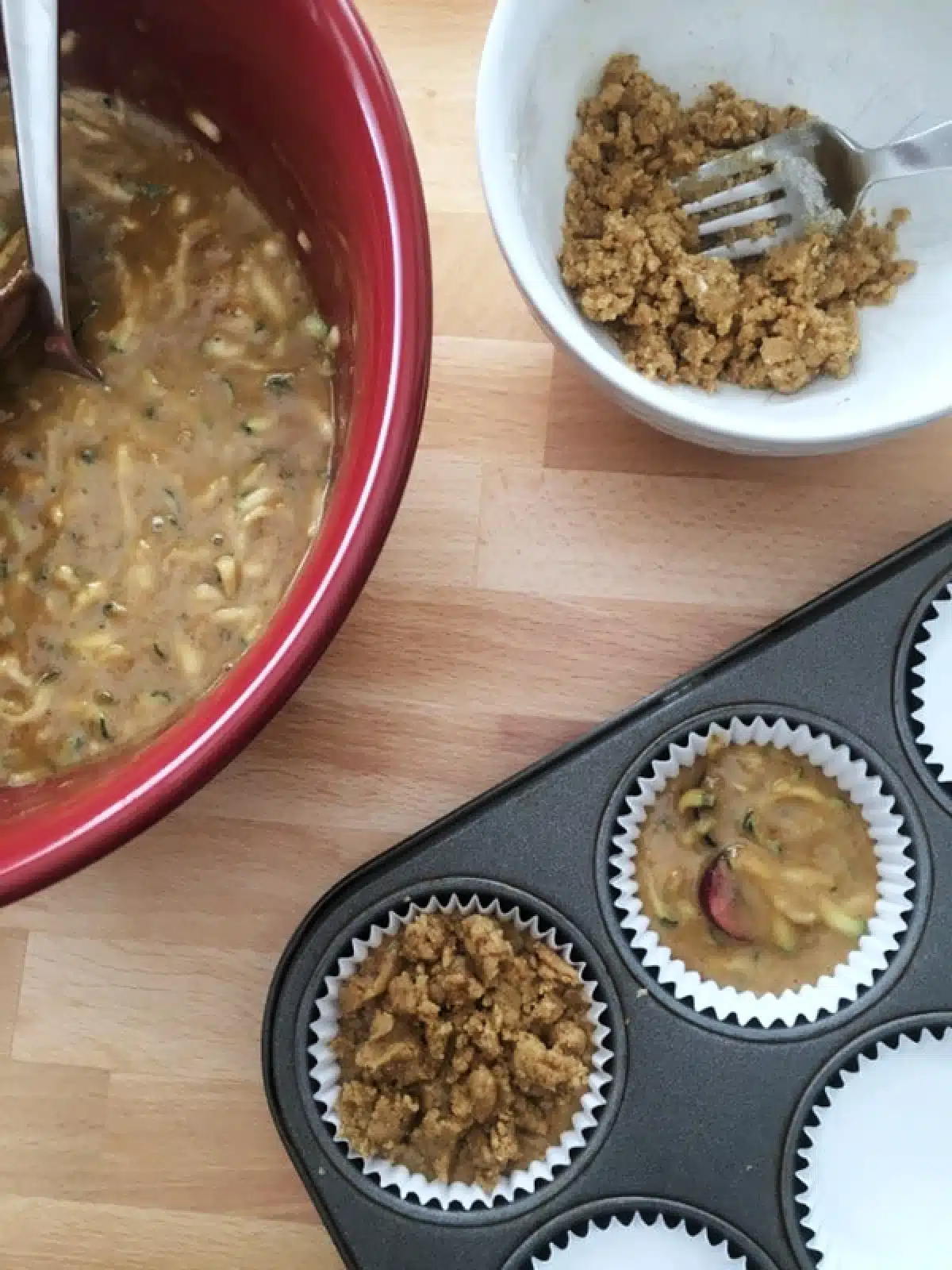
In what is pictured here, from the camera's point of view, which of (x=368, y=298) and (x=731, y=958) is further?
(x=731, y=958)

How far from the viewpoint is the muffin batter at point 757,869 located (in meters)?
1.26

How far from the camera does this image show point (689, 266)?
44.7 inches

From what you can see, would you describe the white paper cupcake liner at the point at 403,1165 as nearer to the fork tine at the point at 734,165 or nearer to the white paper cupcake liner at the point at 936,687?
the white paper cupcake liner at the point at 936,687

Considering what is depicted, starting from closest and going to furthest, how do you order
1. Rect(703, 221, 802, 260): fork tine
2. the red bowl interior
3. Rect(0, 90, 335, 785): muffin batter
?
the red bowl interior, Rect(0, 90, 335, 785): muffin batter, Rect(703, 221, 802, 260): fork tine

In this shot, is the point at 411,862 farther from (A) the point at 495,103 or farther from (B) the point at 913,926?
(A) the point at 495,103

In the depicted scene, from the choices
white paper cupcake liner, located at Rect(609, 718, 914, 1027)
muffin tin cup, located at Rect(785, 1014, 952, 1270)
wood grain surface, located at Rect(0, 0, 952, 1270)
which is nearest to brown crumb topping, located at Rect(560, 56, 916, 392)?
wood grain surface, located at Rect(0, 0, 952, 1270)

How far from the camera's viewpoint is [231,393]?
107cm

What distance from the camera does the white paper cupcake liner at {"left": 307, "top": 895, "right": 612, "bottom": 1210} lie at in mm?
1201

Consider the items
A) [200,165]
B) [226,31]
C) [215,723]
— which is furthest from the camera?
[200,165]

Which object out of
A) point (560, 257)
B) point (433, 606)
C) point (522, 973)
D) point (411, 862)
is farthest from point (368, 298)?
point (522, 973)

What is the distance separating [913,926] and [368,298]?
755 mm

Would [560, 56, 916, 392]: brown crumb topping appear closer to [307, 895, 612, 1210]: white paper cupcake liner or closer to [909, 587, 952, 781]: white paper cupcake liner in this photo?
[909, 587, 952, 781]: white paper cupcake liner

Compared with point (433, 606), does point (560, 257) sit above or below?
above

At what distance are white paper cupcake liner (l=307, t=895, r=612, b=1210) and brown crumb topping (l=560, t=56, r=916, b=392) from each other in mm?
529
